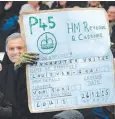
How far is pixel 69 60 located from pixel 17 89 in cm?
60

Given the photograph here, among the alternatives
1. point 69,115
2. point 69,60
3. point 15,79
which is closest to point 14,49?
point 15,79

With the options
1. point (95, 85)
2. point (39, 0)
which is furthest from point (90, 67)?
point (39, 0)

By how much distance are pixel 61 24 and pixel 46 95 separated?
61cm

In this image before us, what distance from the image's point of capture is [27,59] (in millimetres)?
4348

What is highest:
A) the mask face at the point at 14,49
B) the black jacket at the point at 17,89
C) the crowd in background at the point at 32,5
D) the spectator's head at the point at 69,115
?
the crowd in background at the point at 32,5

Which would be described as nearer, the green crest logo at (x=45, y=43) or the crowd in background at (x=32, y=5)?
the green crest logo at (x=45, y=43)

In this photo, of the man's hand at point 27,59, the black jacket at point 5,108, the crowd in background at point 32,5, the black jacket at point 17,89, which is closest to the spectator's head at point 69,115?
the black jacket at point 17,89

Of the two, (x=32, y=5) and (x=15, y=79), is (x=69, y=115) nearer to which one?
(x=15, y=79)

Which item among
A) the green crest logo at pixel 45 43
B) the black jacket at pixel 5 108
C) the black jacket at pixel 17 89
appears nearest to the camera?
the green crest logo at pixel 45 43

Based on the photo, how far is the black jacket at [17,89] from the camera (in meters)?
4.76

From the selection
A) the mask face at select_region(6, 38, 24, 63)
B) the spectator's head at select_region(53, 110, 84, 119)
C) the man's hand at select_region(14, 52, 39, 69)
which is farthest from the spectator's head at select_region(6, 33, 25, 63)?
the spectator's head at select_region(53, 110, 84, 119)

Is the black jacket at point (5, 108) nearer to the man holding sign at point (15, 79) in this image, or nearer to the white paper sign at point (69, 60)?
the man holding sign at point (15, 79)

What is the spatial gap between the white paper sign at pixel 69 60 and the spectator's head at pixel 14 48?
9.8 inches

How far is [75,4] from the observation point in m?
9.38
